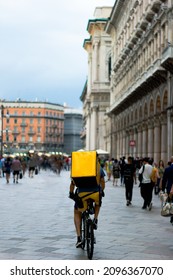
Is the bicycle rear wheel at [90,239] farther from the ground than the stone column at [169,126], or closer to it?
closer to it

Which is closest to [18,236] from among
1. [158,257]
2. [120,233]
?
[120,233]

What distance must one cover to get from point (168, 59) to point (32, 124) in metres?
146

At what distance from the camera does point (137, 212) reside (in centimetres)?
1909

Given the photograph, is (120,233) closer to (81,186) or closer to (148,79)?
(81,186)

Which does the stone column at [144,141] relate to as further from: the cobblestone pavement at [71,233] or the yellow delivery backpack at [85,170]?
the yellow delivery backpack at [85,170]

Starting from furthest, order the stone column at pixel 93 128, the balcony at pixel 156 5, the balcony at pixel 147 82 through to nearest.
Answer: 1. the stone column at pixel 93 128
2. the balcony at pixel 156 5
3. the balcony at pixel 147 82

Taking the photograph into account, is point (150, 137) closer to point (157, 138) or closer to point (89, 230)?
point (157, 138)

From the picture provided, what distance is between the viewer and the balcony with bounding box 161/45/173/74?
3186 cm

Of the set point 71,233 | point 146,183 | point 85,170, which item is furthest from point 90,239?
point 146,183

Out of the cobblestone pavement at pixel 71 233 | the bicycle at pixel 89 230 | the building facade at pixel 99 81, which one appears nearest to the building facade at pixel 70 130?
the building facade at pixel 99 81

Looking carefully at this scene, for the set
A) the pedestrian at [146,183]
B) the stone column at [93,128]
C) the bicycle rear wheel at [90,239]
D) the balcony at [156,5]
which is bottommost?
the bicycle rear wheel at [90,239]

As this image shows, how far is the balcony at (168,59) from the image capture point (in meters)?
31.9

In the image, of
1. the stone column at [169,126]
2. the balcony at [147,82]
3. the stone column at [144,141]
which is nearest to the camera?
the stone column at [169,126]

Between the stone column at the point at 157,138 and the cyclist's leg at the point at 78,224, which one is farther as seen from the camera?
the stone column at the point at 157,138
